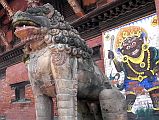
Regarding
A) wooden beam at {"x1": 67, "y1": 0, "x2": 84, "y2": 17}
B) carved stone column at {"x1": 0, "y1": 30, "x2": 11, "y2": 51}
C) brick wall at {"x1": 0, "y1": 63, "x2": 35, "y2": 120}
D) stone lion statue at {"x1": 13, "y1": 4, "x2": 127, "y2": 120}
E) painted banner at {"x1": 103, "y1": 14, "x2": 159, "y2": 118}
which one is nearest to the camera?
stone lion statue at {"x1": 13, "y1": 4, "x2": 127, "y2": 120}

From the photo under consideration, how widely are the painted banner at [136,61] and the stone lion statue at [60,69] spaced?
8.72 ft

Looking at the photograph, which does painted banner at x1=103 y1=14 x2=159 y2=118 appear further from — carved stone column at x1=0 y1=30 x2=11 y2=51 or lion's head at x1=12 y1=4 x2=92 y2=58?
carved stone column at x1=0 y1=30 x2=11 y2=51

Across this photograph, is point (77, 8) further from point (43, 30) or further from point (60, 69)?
point (60, 69)

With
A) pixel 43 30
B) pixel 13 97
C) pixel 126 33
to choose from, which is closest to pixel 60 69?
pixel 43 30

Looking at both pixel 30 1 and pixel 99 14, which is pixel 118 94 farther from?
pixel 30 1

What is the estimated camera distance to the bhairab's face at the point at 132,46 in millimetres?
6223

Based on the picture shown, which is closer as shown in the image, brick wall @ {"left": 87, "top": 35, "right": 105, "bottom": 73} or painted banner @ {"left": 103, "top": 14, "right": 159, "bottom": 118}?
painted banner @ {"left": 103, "top": 14, "right": 159, "bottom": 118}

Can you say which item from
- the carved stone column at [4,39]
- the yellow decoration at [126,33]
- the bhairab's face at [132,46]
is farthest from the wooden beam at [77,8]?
the carved stone column at [4,39]

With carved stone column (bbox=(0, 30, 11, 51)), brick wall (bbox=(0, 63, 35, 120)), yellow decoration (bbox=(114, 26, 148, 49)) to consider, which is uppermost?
carved stone column (bbox=(0, 30, 11, 51))

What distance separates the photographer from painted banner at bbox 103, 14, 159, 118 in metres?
5.88

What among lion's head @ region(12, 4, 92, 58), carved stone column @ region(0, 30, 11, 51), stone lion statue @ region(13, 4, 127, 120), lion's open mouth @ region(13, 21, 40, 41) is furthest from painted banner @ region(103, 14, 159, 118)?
carved stone column @ region(0, 30, 11, 51)

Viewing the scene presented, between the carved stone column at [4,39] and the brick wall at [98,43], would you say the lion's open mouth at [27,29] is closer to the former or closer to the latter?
the brick wall at [98,43]

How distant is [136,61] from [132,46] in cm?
37

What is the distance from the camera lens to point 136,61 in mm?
6227
